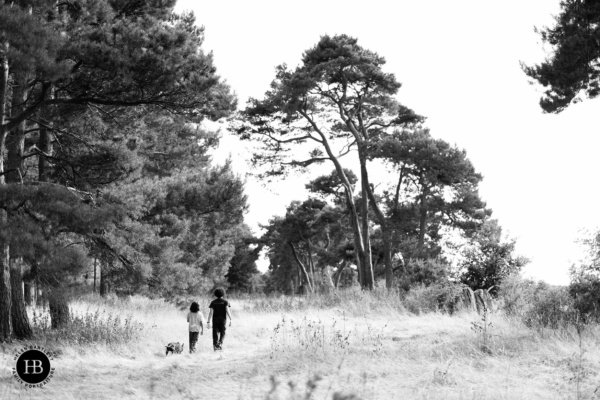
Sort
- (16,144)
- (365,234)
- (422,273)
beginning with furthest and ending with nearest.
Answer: (365,234), (422,273), (16,144)

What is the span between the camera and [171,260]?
727 inches

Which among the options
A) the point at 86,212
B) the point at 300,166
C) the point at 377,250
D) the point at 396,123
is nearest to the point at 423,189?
the point at 396,123

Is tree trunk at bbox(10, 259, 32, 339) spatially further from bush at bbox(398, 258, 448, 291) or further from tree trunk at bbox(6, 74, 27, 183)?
bush at bbox(398, 258, 448, 291)

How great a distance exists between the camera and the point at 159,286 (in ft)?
57.5

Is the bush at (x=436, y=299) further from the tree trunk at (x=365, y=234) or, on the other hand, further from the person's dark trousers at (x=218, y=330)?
the tree trunk at (x=365, y=234)

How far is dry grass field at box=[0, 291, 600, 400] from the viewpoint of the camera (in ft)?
24.1

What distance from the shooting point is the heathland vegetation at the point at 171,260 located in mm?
8305

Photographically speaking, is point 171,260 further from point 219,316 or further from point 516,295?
point 516,295

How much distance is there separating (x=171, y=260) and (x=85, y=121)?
572 cm

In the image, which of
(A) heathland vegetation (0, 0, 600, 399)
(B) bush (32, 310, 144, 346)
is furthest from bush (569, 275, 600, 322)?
(B) bush (32, 310, 144, 346)

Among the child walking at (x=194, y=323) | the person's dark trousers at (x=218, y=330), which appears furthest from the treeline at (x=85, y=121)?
the person's dark trousers at (x=218, y=330)

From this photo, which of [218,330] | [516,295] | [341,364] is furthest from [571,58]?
[218,330]

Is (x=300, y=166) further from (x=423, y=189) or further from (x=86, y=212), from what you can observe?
(x=86, y=212)

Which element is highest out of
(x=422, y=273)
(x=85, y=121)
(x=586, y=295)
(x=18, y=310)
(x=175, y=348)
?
(x=85, y=121)
